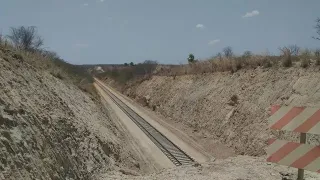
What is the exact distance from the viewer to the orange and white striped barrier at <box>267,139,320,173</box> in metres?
6.66

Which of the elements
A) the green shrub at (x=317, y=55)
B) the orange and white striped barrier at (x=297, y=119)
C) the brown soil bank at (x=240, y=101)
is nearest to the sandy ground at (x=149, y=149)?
the brown soil bank at (x=240, y=101)

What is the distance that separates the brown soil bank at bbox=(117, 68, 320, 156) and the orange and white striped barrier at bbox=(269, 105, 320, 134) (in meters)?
9.12

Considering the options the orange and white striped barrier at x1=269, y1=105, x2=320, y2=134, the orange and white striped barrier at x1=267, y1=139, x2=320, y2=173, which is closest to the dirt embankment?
the orange and white striped barrier at x1=267, y1=139, x2=320, y2=173

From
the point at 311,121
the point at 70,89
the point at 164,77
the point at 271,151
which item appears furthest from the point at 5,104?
the point at 164,77

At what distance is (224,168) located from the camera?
514 inches

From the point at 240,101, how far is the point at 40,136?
1674 cm

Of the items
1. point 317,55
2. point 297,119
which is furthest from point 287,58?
point 297,119

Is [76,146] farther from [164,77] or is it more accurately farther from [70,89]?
[164,77]

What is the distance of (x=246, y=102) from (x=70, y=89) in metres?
10.7

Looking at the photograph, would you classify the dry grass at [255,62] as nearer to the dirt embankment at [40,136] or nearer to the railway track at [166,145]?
the railway track at [166,145]

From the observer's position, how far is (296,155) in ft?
22.6

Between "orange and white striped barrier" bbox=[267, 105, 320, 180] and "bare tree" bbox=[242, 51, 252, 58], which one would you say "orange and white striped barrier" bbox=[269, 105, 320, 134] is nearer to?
"orange and white striped barrier" bbox=[267, 105, 320, 180]

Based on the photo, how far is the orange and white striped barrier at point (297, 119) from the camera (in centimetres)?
659

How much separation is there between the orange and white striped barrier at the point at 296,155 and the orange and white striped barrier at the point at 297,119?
1.03 feet
